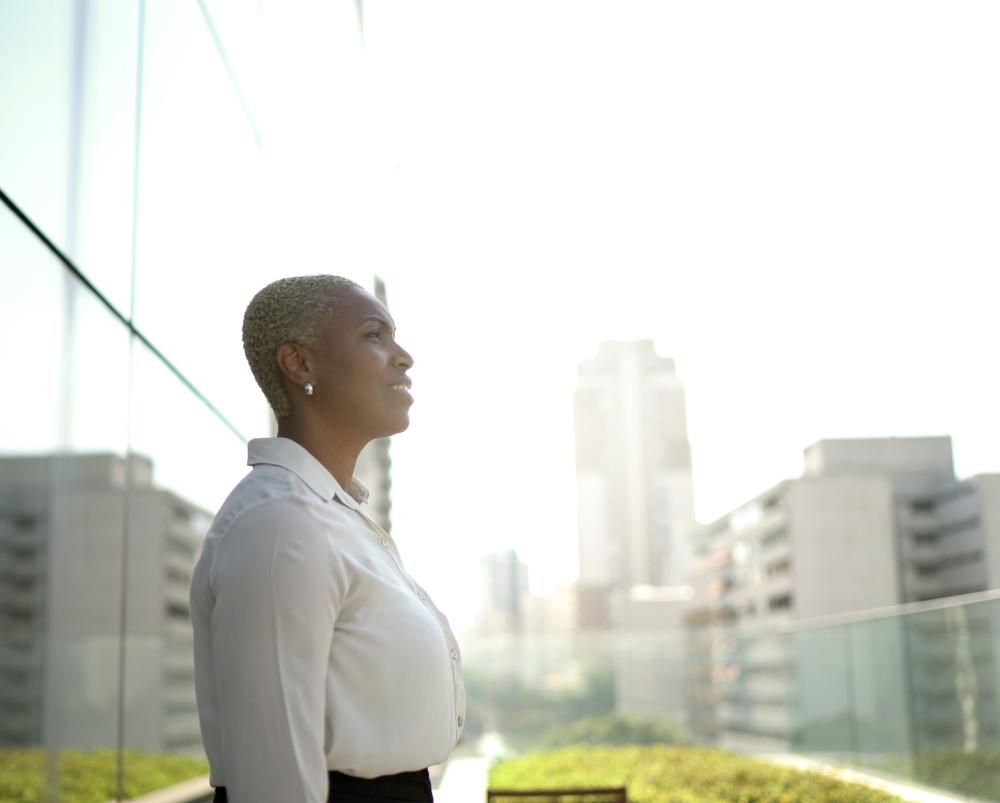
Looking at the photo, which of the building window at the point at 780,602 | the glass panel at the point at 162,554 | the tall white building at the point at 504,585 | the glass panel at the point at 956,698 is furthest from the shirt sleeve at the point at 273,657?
the tall white building at the point at 504,585

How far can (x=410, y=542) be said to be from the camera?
41.9ft

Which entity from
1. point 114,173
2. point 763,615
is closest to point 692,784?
point 114,173

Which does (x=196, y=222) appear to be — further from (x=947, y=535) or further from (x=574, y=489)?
(x=574, y=489)

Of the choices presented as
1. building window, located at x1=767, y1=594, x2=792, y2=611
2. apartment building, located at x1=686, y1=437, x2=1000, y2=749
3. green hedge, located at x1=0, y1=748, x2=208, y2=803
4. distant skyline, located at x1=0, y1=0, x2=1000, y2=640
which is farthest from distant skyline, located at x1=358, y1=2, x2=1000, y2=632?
building window, located at x1=767, y1=594, x2=792, y2=611

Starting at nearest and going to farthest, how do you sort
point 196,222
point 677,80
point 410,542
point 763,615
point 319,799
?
point 319,799 < point 196,222 < point 677,80 < point 410,542 < point 763,615

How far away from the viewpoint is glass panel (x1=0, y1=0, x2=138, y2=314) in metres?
1.92

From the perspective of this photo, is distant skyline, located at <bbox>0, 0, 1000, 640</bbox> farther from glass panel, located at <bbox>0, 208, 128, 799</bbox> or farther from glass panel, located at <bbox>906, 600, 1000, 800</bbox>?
glass panel, located at <bbox>906, 600, 1000, 800</bbox>

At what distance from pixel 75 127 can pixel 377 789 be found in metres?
1.73

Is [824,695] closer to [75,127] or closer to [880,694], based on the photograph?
[880,694]

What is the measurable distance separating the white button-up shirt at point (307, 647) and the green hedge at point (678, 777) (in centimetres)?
571

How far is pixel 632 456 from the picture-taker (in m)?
110

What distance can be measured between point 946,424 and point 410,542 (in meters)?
58.9

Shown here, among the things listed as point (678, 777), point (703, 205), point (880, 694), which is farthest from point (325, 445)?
point (703, 205)

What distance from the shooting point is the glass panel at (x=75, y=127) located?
1.92 m
